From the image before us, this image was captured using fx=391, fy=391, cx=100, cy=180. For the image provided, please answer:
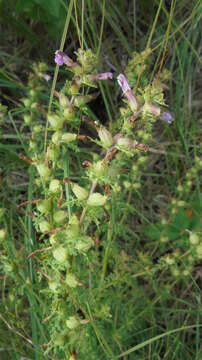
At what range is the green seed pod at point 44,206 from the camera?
846 mm

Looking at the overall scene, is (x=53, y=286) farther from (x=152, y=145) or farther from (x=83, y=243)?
(x=152, y=145)

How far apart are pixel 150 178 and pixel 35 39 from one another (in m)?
0.95

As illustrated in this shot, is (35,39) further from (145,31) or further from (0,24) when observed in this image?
(145,31)

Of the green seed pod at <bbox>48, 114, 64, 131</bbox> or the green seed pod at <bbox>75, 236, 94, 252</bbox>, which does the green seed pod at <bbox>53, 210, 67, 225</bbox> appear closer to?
the green seed pod at <bbox>75, 236, 94, 252</bbox>

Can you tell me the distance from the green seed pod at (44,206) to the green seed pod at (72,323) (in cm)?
26

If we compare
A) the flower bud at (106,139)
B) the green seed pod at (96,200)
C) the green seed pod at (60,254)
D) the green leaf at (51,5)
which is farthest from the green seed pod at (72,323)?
the green leaf at (51,5)

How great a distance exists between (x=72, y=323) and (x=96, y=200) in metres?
0.29

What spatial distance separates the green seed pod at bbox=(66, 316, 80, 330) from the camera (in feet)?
2.93

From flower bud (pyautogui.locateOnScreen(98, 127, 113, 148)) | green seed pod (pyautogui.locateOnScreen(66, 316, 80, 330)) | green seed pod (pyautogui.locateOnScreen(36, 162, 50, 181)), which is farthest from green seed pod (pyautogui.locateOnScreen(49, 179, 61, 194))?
green seed pod (pyautogui.locateOnScreen(66, 316, 80, 330))

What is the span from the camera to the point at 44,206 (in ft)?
2.79

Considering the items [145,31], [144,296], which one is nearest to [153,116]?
[144,296]

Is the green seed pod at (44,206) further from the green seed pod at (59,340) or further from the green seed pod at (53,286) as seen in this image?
the green seed pod at (59,340)

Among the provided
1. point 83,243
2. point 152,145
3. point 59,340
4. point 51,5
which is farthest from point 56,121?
point 152,145

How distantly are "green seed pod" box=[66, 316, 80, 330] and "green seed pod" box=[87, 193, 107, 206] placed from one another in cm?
27
